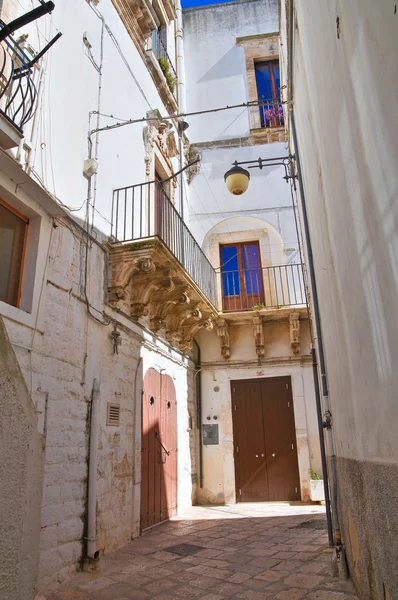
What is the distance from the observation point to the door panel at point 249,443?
32.2 feet

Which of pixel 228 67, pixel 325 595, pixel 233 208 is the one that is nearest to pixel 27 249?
pixel 325 595

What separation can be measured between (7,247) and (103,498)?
10.7 feet

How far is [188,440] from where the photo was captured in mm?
9523

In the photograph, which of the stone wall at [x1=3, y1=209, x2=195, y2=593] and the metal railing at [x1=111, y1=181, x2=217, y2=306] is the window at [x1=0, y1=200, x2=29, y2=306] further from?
the metal railing at [x1=111, y1=181, x2=217, y2=306]

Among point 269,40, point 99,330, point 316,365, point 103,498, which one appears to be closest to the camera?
point 103,498

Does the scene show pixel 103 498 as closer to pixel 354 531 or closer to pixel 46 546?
pixel 46 546

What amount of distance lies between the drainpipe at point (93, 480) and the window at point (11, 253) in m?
1.74

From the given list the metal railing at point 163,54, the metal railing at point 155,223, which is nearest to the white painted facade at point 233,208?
the metal railing at point 163,54

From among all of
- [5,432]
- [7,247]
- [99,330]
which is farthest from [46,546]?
[5,432]

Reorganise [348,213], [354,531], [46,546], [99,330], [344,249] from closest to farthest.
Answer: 1. [348,213]
2. [344,249]
3. [354,531]
4. [46,546]
5. [99,330]

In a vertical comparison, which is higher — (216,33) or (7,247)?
(216,33)

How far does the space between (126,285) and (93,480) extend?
8.87ft

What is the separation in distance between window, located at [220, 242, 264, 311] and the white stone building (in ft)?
0.34

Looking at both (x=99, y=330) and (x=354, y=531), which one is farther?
(x=99, y=330)
